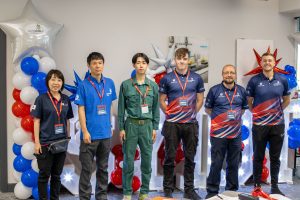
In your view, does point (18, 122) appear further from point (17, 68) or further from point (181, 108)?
point (181, 108)

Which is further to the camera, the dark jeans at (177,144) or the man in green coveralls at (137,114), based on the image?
the dark jeans at (177,144)

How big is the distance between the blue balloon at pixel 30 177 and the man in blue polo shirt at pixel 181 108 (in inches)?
52.4

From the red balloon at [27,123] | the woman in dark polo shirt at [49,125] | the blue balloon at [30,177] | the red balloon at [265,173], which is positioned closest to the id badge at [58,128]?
the woman in dark polo shirt at [49,125]

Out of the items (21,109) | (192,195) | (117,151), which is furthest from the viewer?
(117,151)

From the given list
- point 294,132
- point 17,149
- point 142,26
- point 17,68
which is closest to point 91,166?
point 17,149

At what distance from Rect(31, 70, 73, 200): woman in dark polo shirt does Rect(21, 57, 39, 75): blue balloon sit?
47cm

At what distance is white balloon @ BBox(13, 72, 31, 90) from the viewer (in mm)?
3840

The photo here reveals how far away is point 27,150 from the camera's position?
379cm

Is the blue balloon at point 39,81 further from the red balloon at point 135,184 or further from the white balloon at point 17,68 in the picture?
the red balloon at point 135,184

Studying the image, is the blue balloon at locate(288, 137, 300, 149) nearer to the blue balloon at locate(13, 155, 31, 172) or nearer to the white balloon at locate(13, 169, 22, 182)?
the blue balloon at locate(13, 155, 31, 172)

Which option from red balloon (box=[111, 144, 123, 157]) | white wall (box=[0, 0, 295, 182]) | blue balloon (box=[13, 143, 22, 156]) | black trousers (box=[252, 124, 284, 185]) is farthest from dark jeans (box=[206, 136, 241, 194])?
blue balloon (box=[13, 143, 22, 156])

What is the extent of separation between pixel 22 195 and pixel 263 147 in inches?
101

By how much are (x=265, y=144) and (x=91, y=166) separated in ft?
6.10

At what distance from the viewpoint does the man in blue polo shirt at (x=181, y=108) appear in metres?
3.86
